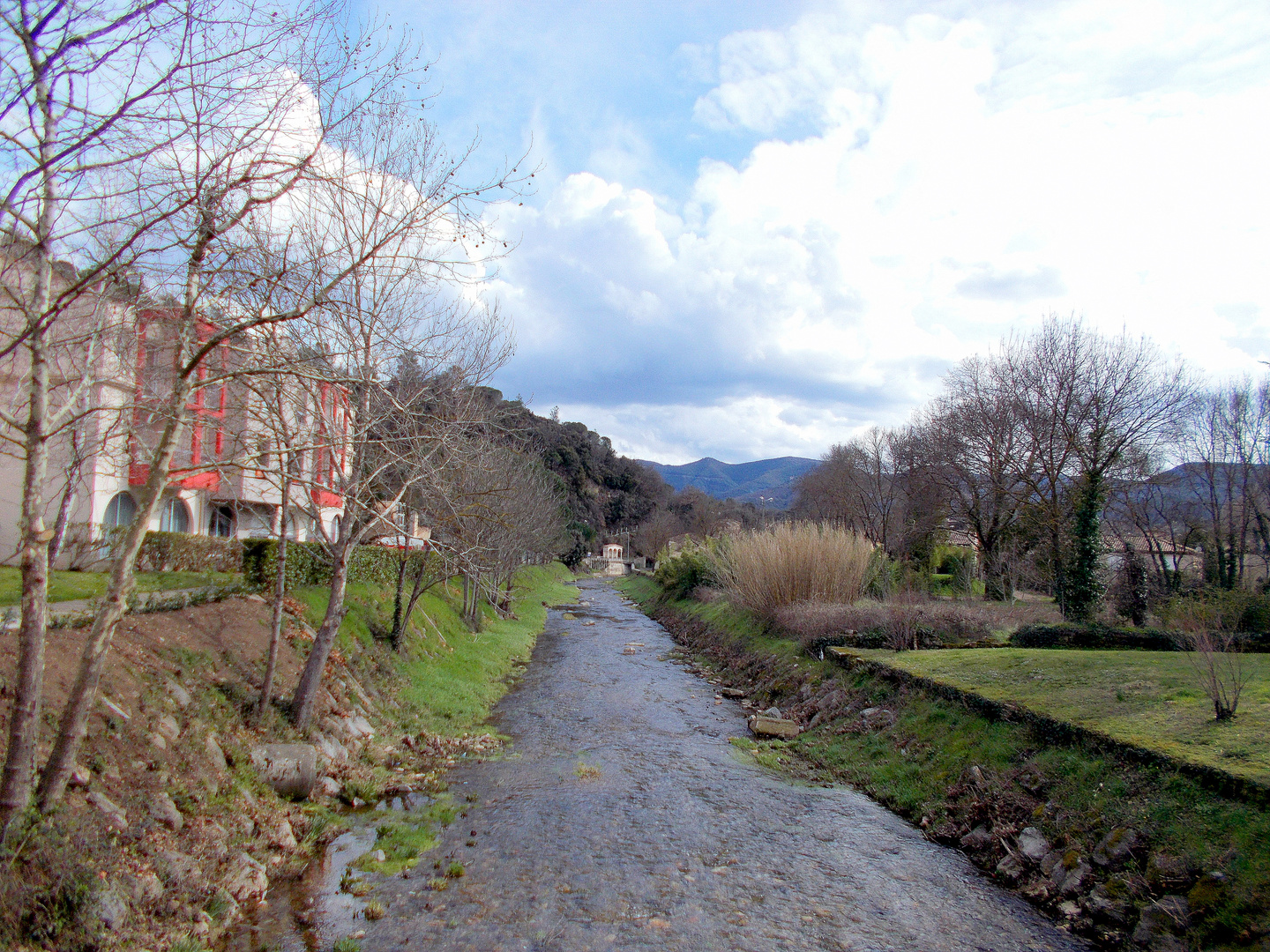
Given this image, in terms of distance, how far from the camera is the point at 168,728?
7.01 m

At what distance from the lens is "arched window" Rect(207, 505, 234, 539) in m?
22.8

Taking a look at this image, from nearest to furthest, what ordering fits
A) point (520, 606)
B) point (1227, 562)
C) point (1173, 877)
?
point (1173, 877), point (1227, 562), point (520, 606)

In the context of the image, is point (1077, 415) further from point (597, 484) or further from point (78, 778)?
point (597, 484)

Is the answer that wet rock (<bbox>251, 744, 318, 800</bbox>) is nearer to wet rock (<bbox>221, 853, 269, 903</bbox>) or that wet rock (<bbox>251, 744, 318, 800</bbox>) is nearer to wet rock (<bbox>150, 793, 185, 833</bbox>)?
wet rock (<bbox>221, 853, 269, 903</bbox>)

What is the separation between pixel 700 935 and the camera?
6020mm

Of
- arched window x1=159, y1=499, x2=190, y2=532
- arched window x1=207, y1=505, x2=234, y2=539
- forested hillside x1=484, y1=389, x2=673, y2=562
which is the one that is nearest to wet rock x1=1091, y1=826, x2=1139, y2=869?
arched window x1=159, y1=499, x2=190, y2=532

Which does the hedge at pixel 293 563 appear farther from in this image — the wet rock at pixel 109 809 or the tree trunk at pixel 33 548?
the tree trunk at pixel 33 548

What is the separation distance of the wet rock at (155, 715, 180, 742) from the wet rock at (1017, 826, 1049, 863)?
869 cm

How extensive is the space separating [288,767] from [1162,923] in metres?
8.47

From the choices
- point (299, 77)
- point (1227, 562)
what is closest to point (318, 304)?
point (299, 77)

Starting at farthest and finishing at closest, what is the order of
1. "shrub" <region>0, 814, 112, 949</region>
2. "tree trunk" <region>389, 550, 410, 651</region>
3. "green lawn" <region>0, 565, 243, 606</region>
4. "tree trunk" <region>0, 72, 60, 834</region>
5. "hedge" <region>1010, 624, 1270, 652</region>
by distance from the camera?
1. "tree trunk" <region>389, 550, 410, 651</region>
2. "hedge" <region>1010, 624, 1270, 652</region>
3. "green lawn" <region>0, 565, 243, 606</region>
4. "tree trunk" <region>0, 72, 60, 834</region>
5. "shrub" <region>0, 814, 112, 949</region>

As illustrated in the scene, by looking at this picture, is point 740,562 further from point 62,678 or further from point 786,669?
point 62,678

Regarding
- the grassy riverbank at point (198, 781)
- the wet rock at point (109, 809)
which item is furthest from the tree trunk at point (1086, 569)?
the wet rock at point (109, 809)

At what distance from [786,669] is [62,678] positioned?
1355 centimetres
